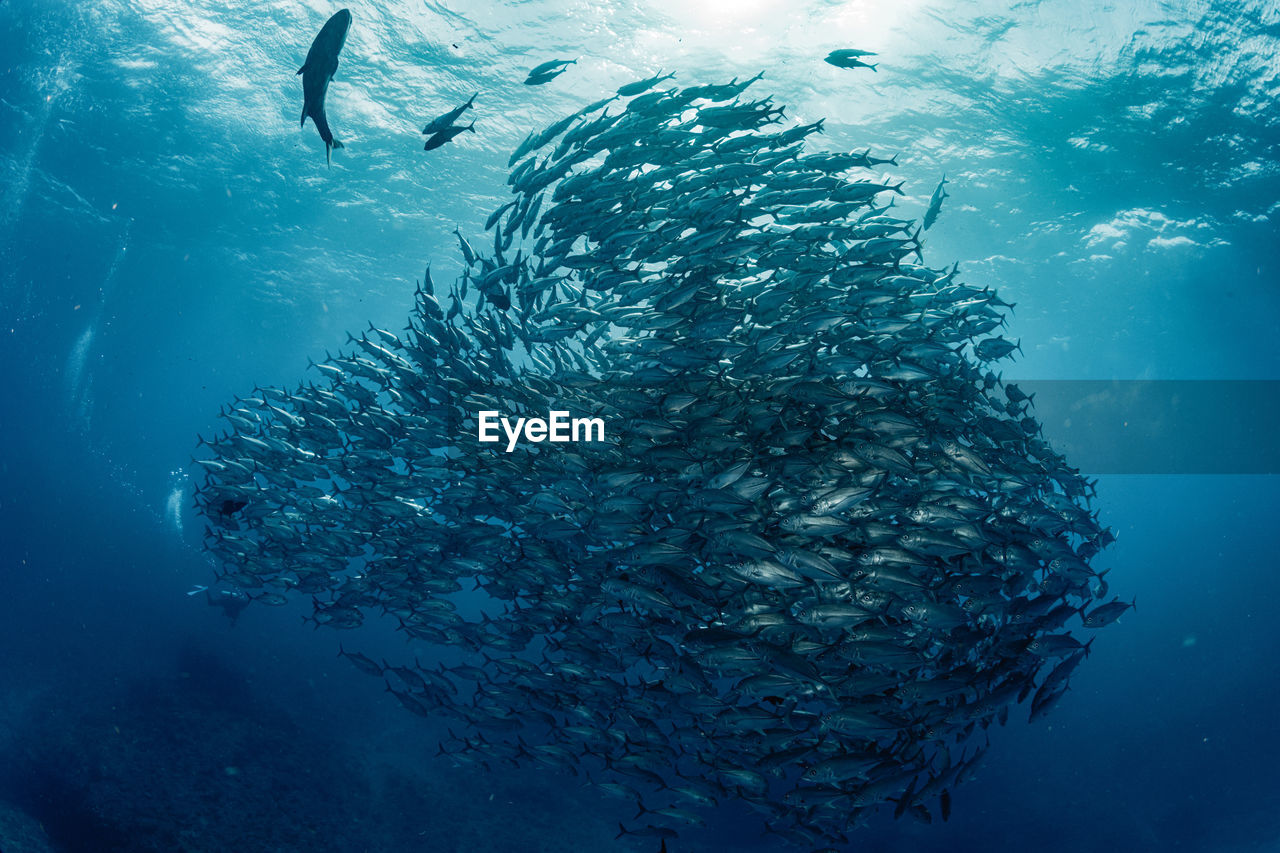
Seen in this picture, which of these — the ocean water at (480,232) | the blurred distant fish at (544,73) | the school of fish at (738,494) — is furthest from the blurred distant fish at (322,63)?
the ocean water at (480,232)

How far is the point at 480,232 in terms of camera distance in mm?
24266

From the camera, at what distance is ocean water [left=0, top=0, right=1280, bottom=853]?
1280cm

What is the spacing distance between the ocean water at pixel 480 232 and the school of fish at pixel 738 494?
6965mm

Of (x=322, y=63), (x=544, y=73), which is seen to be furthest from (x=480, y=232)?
(x=322, y=63)

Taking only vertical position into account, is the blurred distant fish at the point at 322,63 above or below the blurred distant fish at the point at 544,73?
below

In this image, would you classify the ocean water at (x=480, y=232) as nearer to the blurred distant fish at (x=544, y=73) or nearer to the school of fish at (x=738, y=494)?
the school of fish at (x=738, y=494)

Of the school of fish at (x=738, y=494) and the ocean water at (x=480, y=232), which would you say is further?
the ocean water at (x=480, y=232)

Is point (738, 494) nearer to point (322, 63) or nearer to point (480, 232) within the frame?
point (322, 63)

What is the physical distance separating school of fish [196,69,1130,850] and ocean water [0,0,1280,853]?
697 cm

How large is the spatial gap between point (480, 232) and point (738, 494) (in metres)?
21.6

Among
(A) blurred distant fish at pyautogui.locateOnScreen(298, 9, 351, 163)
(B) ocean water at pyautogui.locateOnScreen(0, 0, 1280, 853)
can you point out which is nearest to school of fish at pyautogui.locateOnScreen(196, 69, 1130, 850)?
(A) blurred distant fish at pyautogui.locateOnScreen(298, 9, 351, 163)

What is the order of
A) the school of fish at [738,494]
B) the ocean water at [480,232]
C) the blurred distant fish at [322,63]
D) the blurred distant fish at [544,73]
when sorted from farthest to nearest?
the ocean water at [480,232] < the blurred distant fish at [544,73] < the school of fish at [738,494] < the blurred distant fish at [322,63]

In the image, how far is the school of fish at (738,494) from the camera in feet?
18.5

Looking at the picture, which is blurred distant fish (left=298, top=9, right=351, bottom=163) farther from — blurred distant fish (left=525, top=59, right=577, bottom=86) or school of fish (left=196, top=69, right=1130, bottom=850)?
school of fish (left=196, top=69, right=1130, bottom=850)
